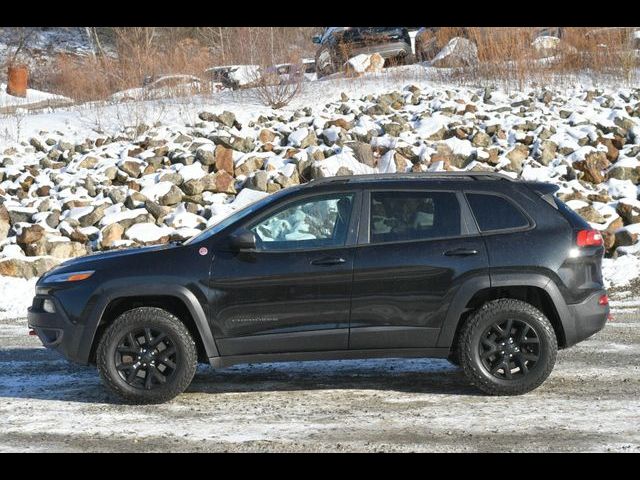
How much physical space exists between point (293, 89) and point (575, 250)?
14.5 meters

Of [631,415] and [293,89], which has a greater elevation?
[293,89]

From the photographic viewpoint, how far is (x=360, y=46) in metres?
24.5

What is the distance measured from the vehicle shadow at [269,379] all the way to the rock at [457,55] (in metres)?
14.5

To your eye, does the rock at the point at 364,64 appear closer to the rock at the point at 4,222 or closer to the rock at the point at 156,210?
the rock at the point at 156,210

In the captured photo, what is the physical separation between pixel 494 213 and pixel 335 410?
194 centimetres

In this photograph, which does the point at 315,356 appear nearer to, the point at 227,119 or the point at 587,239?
the point at 587,239

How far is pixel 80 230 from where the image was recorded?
16.6 m

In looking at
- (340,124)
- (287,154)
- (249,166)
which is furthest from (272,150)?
(340,124)

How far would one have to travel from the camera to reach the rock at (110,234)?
53.1 feet

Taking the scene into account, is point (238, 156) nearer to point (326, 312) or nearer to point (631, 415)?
point (326, 312)

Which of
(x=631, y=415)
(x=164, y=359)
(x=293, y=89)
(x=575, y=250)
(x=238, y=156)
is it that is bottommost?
(x=631, y=415)

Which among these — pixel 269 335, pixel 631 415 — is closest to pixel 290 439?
pixel 269 335

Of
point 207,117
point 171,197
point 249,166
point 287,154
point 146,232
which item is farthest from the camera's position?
point 207,117

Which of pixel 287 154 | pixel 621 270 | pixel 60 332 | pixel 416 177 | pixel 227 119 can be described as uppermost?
pixel 227 119
